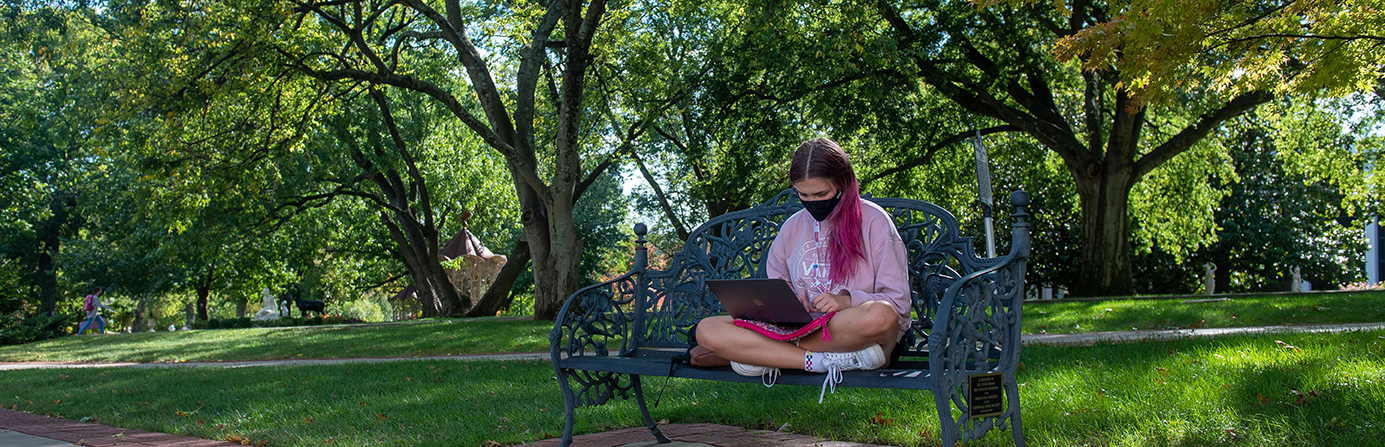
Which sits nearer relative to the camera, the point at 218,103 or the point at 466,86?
the point at 218,103

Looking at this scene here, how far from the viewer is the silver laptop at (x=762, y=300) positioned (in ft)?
11.5

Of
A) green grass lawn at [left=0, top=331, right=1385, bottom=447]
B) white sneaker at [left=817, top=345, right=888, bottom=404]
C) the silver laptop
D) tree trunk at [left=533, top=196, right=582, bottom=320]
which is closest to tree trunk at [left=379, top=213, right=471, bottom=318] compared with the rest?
tree trunk at [left=533, top=196, right=582, bottom=320]

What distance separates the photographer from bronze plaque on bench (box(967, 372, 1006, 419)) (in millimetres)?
3184

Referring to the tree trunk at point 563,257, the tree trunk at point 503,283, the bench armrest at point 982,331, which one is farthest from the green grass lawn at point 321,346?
the bench armrest at point 982,331

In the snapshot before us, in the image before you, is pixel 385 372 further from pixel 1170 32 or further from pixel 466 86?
pixel 466 86

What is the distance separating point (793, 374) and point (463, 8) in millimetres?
19906

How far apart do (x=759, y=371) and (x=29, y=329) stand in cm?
2198

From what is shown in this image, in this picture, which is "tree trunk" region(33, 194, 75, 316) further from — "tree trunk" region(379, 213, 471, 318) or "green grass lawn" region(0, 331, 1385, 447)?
"green grass lawn" region(0, 331, 1385, 447)

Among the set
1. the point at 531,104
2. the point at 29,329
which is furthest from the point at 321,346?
the point at 29,329

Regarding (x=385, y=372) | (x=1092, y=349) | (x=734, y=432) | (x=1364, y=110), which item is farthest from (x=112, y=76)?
(x=1364, y=110)

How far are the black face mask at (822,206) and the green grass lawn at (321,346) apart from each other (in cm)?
792

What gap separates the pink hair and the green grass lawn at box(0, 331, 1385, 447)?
2.93 ft

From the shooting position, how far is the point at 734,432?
4633 millimetres

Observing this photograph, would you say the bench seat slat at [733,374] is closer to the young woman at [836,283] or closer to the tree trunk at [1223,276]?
the young woman at [836,283]
